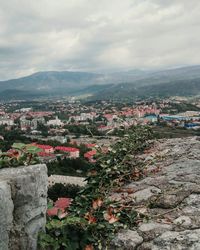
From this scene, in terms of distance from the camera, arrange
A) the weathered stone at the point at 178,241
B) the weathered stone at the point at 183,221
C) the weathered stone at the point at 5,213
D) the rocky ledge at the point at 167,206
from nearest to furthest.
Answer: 1. the weathered stone at the point at 5,213
2. the weathered stone at the point at 178,241
3. the rocky ledge at the point at 167,206
4. the weathered stone at the point at 183,221

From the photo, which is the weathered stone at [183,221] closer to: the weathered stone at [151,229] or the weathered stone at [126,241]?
the weathered stone at [151,229]

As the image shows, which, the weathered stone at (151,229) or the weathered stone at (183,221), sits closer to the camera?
the weathered stone at (151,229)

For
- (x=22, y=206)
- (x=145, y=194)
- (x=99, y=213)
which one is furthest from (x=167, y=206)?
(x=22, y=206)

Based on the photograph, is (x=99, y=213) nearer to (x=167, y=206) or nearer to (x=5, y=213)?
(x=167, y=206)

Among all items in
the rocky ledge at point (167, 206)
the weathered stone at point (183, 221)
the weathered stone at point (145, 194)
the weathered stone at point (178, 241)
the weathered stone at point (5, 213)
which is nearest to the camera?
the weathered stone at point (5, 213)

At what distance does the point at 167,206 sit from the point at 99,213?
56 cm

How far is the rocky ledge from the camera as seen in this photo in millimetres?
2545

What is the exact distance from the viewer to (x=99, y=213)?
2.94 metres

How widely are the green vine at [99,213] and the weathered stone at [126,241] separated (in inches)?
2.1

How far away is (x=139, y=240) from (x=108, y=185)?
1.15m

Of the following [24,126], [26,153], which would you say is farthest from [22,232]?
[24,126]

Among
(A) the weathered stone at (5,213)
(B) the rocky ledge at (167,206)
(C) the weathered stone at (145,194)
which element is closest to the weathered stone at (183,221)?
(B) the rocky ledge at (167,206)

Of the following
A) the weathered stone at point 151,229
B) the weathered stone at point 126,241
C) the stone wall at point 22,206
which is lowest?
the weathered stone at point 126,241

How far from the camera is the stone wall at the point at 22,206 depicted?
224 centimetres
